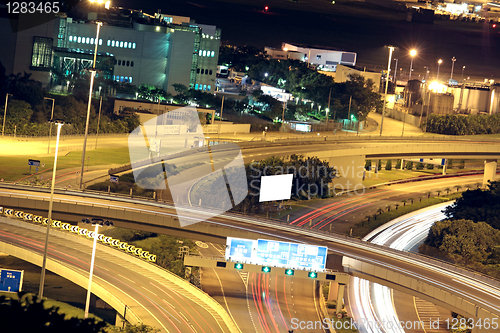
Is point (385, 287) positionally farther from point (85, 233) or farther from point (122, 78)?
point (122, 78)

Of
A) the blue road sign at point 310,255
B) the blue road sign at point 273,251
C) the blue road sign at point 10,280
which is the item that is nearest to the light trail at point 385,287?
the blue road sign at point 310,255

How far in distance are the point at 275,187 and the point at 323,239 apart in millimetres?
25414

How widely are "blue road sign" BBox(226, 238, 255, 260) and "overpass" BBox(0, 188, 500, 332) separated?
7.18 ft

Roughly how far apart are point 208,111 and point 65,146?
1247 inches

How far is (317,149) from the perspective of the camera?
3543 inches

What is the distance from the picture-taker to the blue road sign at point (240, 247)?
48.9 metres

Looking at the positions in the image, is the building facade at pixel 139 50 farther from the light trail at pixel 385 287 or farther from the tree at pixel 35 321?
the tree at pixel 35 321

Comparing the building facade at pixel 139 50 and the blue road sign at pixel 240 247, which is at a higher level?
the building facade at pixel 139 50

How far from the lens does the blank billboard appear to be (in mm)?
76825

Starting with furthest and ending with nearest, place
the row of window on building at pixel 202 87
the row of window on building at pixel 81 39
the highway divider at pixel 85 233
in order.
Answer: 1. the row of window on building at pixel 202 87
2. the row of window on building at pixel 81 39
3. the highway divider at pixel 85 233

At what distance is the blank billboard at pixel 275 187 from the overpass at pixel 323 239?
2078 cm

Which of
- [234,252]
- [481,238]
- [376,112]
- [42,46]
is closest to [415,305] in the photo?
[481,238]

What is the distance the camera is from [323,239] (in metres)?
53.0

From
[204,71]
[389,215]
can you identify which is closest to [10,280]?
[389,215]
